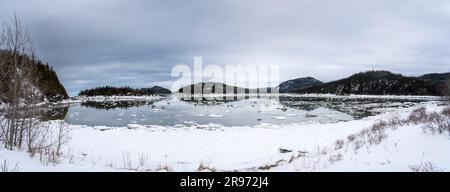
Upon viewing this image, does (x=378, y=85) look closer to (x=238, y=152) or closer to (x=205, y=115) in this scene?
(x=205, y=115)

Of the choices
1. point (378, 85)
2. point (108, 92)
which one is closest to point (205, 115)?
point (108, 92)

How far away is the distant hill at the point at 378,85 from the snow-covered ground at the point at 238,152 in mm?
131384

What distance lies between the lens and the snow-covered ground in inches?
272

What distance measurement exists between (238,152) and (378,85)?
16741 cm

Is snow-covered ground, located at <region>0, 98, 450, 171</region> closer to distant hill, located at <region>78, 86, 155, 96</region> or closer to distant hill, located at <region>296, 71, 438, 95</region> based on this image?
distant hill, located at <region>78, 86, 155, 96</region>

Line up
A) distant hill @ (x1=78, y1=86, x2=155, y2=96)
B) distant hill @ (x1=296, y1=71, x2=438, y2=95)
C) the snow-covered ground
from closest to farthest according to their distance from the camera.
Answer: the snow-covered ground → distant hill @ (x1=78, y1=86, x2=155, y2=96) → distant hill @ (x1=296, y1=71, x2=438, y2=95)

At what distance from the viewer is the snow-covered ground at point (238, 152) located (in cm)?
692

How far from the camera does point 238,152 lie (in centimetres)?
1260

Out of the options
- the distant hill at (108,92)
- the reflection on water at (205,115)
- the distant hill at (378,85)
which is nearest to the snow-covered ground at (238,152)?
the reflection on water at (205,115)

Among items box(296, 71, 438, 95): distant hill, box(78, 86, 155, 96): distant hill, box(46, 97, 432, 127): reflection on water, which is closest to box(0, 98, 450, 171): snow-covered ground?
box(46, 97, 432, 127): reflection on water

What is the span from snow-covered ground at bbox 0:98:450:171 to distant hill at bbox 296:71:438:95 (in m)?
131
